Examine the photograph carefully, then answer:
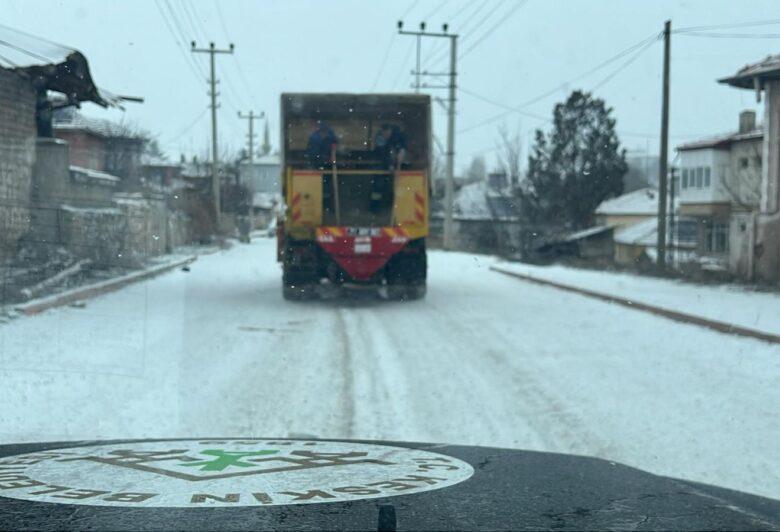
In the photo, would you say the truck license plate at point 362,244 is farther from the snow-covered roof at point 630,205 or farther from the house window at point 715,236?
the snow-covered roof at point 630,205

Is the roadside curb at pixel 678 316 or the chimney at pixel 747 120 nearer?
the roadside curb at pixel 678 316

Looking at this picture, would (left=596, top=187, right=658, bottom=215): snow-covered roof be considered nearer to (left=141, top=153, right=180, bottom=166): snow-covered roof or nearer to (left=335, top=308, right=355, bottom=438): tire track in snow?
(left=141, top=153, right=180, bottom=166): snow-covered roof

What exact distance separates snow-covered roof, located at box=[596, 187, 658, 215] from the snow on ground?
32.3m

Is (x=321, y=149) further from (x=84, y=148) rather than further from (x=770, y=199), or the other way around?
(x=84, y=148)

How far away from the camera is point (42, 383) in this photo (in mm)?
8523

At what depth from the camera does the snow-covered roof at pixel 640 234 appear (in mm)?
50625

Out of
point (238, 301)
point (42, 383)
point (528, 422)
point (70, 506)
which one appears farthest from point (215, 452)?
point (238, 301)

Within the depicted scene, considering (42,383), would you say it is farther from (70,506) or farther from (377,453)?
(70,506)

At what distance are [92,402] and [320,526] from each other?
6.27 meters

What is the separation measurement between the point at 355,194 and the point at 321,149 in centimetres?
107

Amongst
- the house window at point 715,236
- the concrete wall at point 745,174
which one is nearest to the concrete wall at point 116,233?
the concrete wall at point 745,174

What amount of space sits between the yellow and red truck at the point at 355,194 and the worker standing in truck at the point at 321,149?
0.03m

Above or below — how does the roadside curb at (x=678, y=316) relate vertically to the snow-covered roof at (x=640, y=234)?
below

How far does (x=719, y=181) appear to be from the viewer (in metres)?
46.3
